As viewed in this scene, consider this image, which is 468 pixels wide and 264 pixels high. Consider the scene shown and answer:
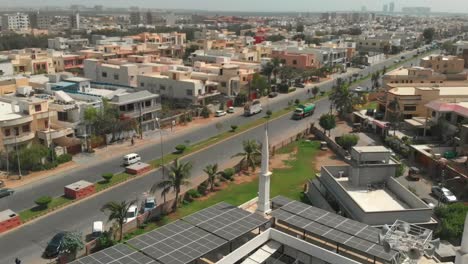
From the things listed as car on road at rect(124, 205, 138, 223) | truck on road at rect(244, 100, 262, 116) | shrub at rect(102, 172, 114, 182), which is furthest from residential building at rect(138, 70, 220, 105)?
car on road at rect(124, 205, 138, 223)

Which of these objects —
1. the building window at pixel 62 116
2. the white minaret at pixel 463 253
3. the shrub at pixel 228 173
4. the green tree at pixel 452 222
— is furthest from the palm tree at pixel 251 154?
the white minaret at pixel 463 253

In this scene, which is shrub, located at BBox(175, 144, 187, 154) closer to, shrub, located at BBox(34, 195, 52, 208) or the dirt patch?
the dirt patch

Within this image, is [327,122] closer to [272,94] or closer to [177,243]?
[272,94]

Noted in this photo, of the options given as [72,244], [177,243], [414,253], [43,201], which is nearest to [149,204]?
[43,201]

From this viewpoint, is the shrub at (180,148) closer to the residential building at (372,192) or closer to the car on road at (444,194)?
the residential building at (372,192)

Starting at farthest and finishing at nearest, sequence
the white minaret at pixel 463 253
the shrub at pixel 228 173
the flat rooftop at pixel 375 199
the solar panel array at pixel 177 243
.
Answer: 1. the shrub at pixel 228 173
2. the flat rooftop at pixel 375 199
3. the solar panel array at pixel 177 243
4. the white minaret at pixel 463 253

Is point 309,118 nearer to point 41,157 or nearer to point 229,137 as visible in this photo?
point 229,137

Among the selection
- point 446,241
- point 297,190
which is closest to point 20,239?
point 297,190
